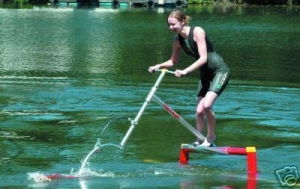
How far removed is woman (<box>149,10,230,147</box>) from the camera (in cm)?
1008

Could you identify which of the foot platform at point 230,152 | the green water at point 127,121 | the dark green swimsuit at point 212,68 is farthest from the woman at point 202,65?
the green water at point 127,121

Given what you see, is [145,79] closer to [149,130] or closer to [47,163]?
[149,130]

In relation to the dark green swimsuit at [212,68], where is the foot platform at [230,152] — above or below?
below

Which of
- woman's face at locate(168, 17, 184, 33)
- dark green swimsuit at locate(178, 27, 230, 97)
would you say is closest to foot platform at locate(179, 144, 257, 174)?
dark green swimsuit at locate(178, 27, 230, 97)

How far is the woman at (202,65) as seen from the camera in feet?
33.1

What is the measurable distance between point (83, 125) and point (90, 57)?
58.9ft

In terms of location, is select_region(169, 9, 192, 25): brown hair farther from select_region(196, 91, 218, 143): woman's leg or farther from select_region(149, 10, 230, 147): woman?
select_region(196, 91, 218, 143): woman's leg

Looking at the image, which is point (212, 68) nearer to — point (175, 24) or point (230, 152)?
point (175, 24)

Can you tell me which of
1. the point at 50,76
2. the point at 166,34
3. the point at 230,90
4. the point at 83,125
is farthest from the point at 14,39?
the point at 83,125

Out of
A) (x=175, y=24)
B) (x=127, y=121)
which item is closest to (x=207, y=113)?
(x=175, y=24)

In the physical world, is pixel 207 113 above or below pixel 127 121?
above

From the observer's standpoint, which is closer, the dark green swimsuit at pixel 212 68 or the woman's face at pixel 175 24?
the woman's face at pixel 175 24

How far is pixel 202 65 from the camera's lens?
33.4 ft

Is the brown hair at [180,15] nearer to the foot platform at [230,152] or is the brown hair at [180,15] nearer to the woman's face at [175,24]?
the woman's face at [175,24]
